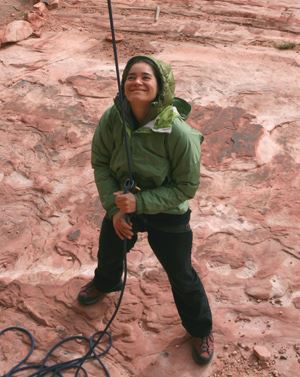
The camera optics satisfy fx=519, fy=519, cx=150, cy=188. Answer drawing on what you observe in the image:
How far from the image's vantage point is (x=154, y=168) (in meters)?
2.30

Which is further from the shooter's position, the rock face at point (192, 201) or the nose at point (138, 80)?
the rock face at point (192, 201)

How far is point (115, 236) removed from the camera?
105 inches

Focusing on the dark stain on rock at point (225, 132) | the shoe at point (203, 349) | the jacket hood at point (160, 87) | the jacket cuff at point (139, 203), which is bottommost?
the shoe at point (203, 349)

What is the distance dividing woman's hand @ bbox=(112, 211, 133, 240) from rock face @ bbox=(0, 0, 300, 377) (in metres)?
0.89

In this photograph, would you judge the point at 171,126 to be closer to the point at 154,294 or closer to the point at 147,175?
the point at 147,175

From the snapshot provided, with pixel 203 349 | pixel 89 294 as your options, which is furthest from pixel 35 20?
Answer: pixel 203 349

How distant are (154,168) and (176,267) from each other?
1.73 ft

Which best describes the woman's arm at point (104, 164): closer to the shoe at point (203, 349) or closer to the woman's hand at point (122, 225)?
the woman's hand at point (122, 225)

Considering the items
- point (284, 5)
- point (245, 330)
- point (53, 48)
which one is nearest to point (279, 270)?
point (245, 330)

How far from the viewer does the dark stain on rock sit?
4.40 m

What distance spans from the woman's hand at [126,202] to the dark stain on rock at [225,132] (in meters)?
2.08

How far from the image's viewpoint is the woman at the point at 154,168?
2.23 m

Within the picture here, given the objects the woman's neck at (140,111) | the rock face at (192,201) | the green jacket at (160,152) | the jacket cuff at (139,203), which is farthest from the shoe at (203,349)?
the woman's neck at (140,111)

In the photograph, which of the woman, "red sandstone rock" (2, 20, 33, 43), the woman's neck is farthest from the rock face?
the woman's neck
